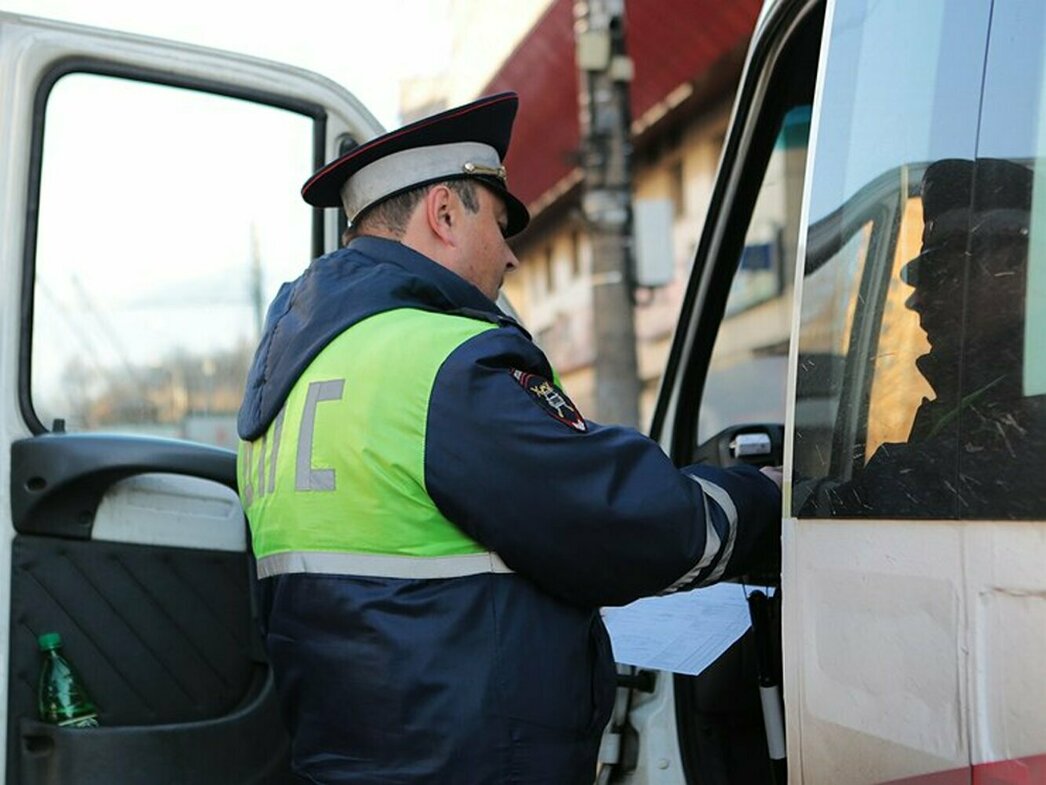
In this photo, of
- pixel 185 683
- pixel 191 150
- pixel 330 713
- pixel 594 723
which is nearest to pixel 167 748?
pixel 185 683

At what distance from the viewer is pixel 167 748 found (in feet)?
8.42

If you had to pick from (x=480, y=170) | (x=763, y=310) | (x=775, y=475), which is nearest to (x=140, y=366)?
(x=480, y=170)

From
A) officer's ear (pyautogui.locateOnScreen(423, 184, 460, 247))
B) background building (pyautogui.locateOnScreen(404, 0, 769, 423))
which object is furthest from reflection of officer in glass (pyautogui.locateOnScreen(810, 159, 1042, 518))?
background building (pyautogui.locateOnScreen(404, 0, 769, 423))

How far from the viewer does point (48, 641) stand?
2424 millimetres

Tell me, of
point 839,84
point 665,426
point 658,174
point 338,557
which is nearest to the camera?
point 839,84

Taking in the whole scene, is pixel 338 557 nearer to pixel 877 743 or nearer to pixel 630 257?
pixel 877 743

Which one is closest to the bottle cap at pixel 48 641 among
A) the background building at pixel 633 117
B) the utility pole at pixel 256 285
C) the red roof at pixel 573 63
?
the utility pole at pixel 256 285

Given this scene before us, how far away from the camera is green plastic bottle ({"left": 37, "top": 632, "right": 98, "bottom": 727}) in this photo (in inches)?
96.0

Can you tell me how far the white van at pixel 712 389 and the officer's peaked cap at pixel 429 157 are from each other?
52 centimetres

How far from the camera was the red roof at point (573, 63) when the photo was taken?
1201 centimetres

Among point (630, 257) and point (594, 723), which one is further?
point (630, 257)

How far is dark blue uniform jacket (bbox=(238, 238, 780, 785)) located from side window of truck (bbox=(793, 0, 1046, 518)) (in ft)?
0.81

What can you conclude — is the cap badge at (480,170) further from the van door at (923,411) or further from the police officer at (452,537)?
the van door at (923,411)

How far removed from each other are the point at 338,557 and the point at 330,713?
24 centimetres
